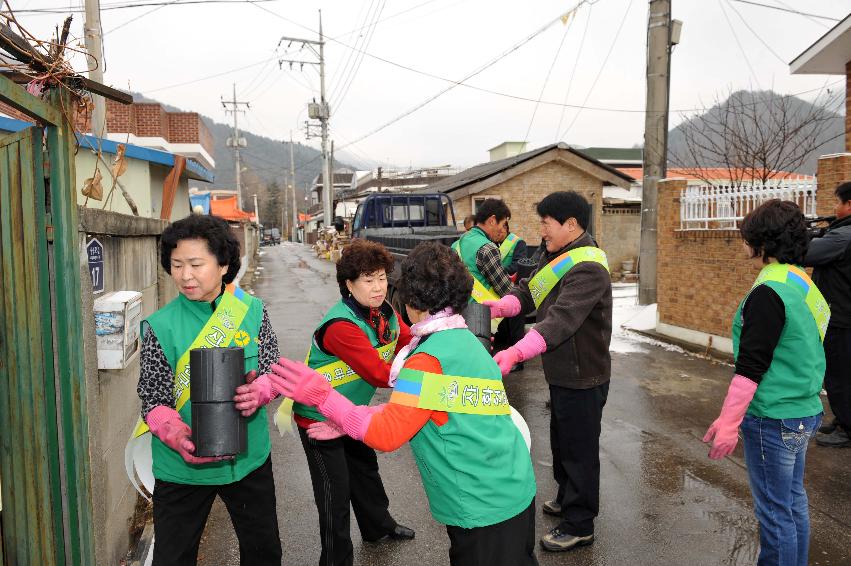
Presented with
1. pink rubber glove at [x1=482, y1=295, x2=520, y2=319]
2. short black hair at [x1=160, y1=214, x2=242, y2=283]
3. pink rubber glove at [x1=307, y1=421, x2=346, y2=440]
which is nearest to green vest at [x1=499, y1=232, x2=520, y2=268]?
pink rubber glove at [x1=482, y1=295, x2=520, y2=319]

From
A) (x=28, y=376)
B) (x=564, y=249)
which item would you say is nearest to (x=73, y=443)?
(x=28, y=376)

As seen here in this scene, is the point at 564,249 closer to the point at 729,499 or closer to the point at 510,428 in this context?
the point at 510,428

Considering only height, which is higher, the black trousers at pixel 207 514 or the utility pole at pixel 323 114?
the utility pole at pixel 323 114

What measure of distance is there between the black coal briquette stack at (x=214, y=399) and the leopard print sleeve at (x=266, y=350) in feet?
1.17

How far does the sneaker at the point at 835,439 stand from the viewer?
5.05 meters

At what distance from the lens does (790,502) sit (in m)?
2.68

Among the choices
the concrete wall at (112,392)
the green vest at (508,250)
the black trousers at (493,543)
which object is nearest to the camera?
the black trousers at (493,543)

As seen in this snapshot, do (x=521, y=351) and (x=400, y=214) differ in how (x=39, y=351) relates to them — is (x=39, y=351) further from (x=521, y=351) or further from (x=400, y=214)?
(x=400, y=214)

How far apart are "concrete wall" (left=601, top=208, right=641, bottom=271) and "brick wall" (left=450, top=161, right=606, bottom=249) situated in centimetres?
32

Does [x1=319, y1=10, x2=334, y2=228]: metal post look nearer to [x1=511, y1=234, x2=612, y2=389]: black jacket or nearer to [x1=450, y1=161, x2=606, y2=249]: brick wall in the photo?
[x1=450, y1=161, x2=606, y2=249]: brick wall

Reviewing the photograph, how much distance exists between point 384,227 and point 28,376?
35.5 ft

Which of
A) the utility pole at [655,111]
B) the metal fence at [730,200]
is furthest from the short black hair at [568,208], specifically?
the utility pole at [655,111]

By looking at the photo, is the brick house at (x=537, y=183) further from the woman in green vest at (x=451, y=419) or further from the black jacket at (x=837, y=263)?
the woman in green vest at (x=451, y=419)

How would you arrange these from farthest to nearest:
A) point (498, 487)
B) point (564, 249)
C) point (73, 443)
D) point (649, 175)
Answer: point (649, 175), point (564, 249), point (73, 443), point (498, 487)
